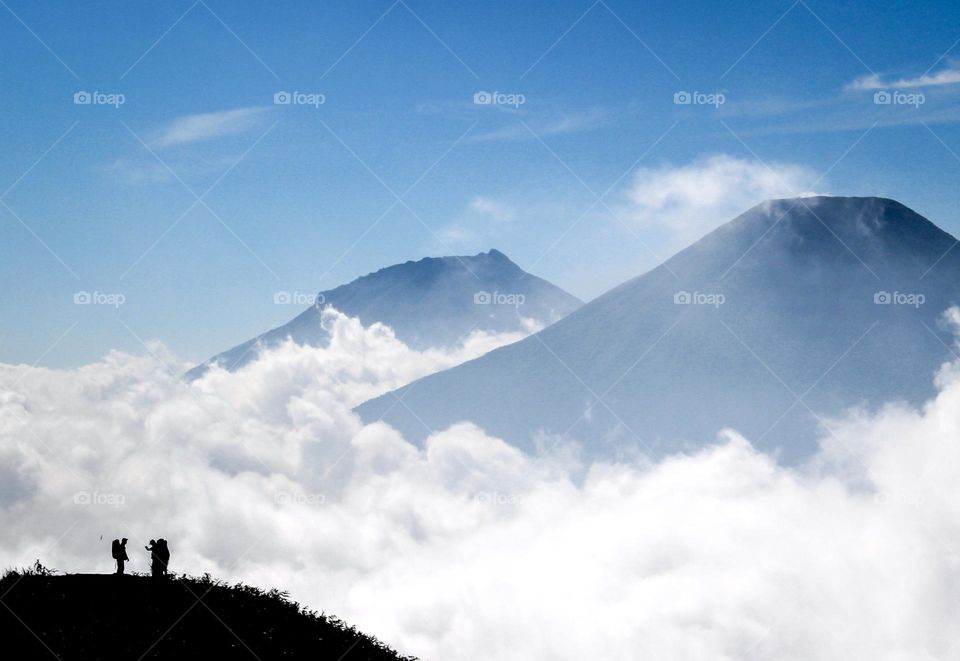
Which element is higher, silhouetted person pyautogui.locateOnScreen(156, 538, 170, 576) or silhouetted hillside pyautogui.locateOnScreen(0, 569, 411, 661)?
silhouetted person pyautogui.locateOnScreen(156, 538, 170, 576)

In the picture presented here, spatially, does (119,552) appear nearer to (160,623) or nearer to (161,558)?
(161,558)

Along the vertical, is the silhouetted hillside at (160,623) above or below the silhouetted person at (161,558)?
below

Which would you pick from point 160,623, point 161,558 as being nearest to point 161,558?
point 161,558

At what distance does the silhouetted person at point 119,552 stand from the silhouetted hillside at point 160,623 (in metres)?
0.64

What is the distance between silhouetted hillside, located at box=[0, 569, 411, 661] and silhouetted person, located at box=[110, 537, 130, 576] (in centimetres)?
64

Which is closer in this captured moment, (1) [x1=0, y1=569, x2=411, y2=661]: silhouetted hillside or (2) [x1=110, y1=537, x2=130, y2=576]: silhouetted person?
(1) [x1=0, y1=569, x2=411, y2=661]: silhouetted hillside

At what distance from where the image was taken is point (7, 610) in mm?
29688

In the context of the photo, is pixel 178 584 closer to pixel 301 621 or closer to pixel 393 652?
pixel 301 621

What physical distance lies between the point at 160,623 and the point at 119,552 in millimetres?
5552

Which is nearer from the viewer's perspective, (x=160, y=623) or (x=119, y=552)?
(x=160, y=623)

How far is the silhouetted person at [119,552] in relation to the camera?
34.0 metres

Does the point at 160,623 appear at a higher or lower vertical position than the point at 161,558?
lower

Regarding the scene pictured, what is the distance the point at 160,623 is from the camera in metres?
29.9

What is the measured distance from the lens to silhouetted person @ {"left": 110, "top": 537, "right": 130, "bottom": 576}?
33969 mm
